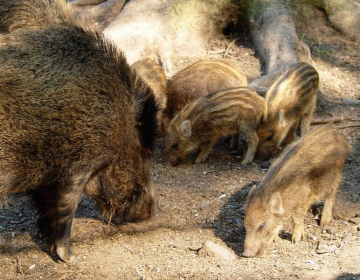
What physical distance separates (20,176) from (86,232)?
92 cm

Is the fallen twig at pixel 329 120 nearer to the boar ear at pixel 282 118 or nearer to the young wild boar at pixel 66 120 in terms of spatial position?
the boar ear at pixel 282 118

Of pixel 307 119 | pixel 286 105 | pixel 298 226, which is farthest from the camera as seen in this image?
pixel 307 119

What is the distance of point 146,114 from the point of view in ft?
11.8

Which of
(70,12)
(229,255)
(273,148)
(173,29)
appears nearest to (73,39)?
(70,12)

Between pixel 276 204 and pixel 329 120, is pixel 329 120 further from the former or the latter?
pixel 276 204

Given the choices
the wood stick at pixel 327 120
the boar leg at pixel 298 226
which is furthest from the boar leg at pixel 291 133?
the boar leg at pixel 298 226

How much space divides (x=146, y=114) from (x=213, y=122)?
62.7 inches

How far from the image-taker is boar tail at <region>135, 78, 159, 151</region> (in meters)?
3.58

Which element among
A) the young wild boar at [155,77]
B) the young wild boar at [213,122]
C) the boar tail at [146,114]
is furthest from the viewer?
the young wild boar at [155,77]

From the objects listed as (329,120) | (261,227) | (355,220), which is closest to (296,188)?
(261,227)

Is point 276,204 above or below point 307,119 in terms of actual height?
above

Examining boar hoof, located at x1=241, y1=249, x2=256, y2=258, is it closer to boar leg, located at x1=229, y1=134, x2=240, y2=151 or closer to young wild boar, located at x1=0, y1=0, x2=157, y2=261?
young wild boar, located at x1=0, y1=0, x2=157, y2=261

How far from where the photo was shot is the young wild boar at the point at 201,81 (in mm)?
5515

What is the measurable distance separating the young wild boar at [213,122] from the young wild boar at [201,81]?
327 millimetres
